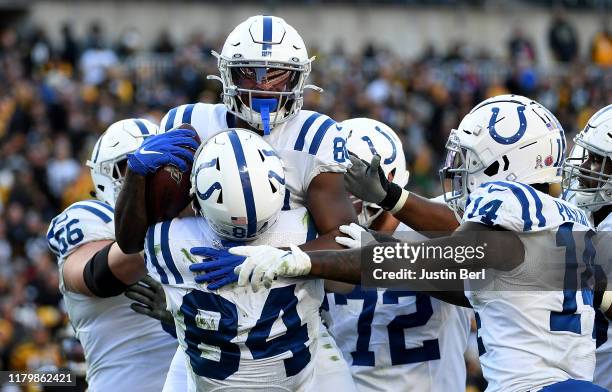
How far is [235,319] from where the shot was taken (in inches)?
185

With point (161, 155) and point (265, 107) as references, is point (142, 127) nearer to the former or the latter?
point (265, 107)

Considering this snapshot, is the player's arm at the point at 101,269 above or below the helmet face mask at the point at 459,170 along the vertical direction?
below

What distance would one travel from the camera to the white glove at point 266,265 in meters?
4.57

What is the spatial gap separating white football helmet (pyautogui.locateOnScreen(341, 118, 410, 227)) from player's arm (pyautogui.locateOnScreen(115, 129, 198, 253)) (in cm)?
129

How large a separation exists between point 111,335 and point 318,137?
5.80ft

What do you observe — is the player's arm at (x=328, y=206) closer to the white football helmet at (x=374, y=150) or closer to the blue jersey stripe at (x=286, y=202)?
the blue jersey stripe at (x=286, y=202)

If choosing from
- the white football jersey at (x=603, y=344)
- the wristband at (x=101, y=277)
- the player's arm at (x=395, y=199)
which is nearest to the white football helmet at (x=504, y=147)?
the player's arm at (x=395, y=199)

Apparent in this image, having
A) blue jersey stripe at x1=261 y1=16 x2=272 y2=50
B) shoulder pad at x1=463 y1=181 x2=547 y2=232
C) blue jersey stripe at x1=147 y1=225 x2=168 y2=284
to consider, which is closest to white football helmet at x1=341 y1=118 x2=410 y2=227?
blue jersey stripe at x1=261 y1=16 x2=272 y2=50

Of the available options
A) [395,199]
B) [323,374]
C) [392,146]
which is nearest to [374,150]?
[392,146]

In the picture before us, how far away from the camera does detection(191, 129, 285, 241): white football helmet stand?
4.56 metres

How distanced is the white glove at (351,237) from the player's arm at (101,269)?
105 centimetres

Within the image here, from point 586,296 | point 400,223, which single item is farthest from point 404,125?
point 586,296

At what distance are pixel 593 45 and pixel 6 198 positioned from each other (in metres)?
11.6

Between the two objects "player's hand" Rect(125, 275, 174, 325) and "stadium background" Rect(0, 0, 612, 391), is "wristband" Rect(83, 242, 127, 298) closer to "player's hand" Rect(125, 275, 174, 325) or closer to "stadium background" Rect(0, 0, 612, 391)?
"player's hand" Rect(125, 275, 174, 325)
